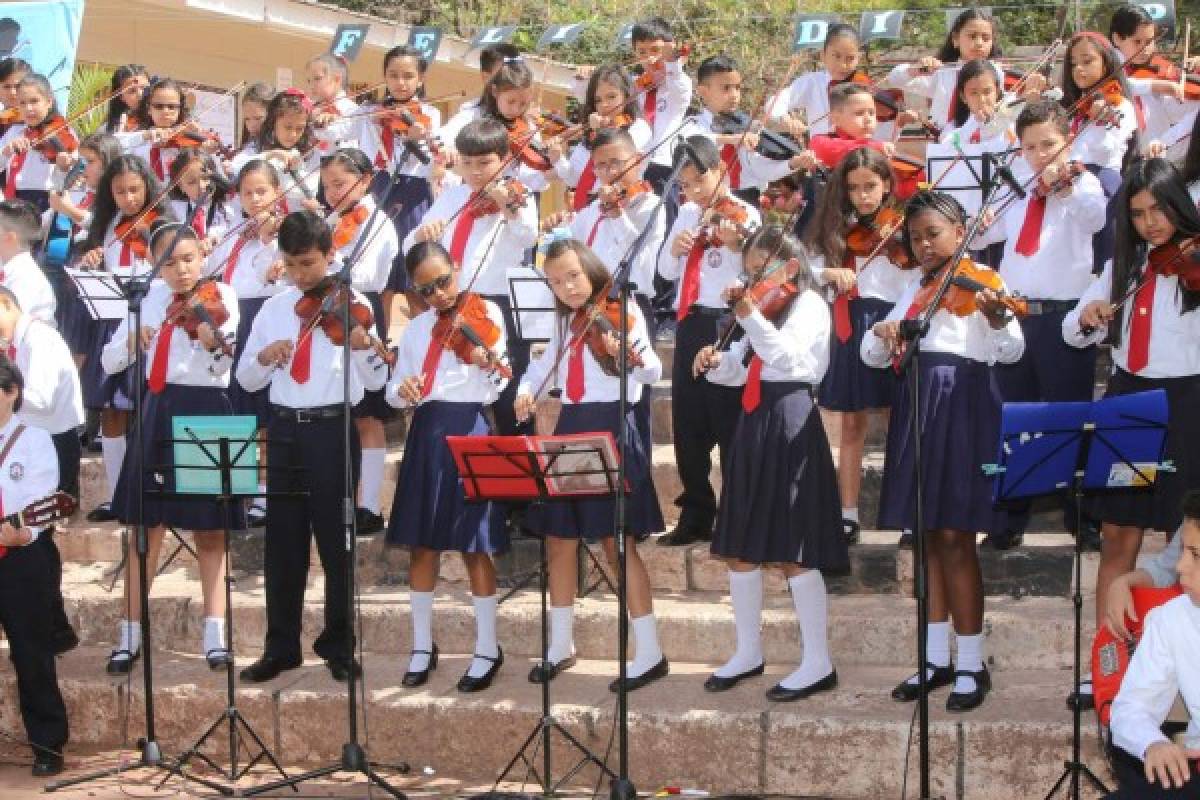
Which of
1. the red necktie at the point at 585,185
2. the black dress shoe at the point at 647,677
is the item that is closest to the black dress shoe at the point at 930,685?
the black dress shoe at the point at 647,677

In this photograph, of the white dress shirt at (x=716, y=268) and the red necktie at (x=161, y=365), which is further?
the red necktie at (x=161, y=365)

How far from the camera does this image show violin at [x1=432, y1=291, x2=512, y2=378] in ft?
23.5

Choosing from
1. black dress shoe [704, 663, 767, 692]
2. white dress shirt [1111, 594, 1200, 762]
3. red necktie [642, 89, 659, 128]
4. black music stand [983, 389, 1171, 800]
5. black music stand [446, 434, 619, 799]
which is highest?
red necktie [642, 89, 659, 128]

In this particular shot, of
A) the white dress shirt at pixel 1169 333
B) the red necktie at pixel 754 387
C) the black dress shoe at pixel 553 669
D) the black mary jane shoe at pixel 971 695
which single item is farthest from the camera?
the black dress shoe at pixel 553 669

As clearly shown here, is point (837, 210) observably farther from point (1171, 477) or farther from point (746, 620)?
point (1171, 477)

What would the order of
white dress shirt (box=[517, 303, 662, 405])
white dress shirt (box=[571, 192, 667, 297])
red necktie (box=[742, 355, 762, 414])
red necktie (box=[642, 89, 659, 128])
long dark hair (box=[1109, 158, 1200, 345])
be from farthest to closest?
red necktie (box=[642, 89, 659, 128]) < white dress shirt (box=[571, 192, 667, 297]) < white dress shirt (box=[517, 303, 662, 405]) < red necktie (box=[742, 355, 762, 414]) < long dark hair (box=[1109, 158, 1200, 345])

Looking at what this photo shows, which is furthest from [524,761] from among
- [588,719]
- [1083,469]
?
[1083,469]

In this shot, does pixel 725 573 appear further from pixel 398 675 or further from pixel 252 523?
pixel 252 523

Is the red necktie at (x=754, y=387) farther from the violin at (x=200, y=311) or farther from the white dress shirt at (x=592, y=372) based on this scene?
the violin at (x=200, y=311)

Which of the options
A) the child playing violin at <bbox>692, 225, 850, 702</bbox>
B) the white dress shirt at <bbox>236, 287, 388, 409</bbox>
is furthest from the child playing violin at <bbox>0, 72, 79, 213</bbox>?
the child playing violin at <bbox>692, 225, 850, 702</bbox>

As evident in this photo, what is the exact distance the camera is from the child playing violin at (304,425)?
736 centimetres

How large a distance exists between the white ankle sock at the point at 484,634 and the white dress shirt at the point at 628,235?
5.22 feet

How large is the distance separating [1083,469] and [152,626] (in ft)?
14.4

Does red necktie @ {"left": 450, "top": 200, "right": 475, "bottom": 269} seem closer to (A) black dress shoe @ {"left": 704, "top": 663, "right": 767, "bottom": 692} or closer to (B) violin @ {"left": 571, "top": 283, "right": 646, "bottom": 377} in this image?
(B) violin @ {"left": 571, "top": 283, "right": 646, "bottom": 377}
